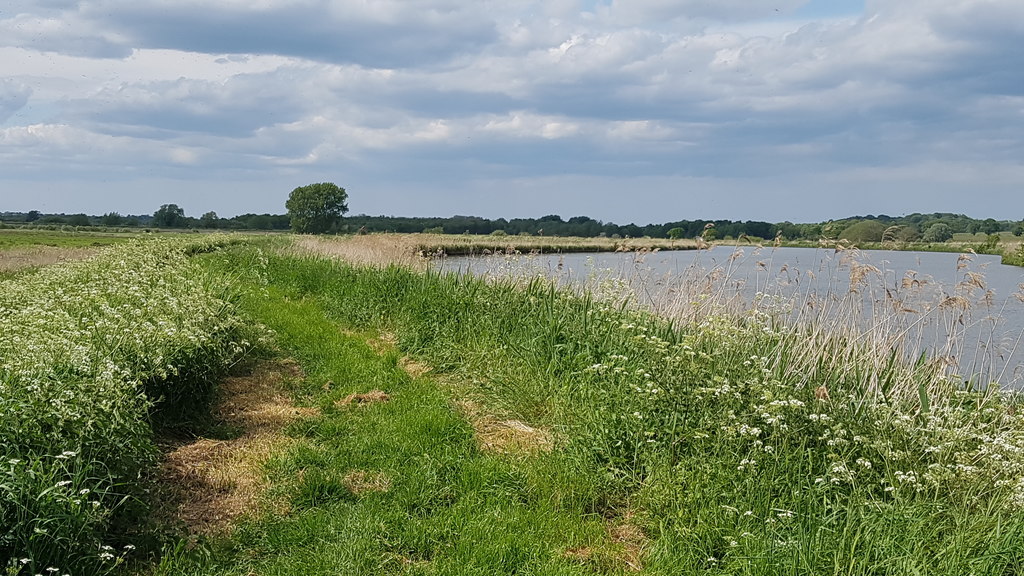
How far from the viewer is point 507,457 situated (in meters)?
5.44

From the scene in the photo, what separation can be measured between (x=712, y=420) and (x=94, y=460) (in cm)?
361

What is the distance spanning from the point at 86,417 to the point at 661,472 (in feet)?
10.8

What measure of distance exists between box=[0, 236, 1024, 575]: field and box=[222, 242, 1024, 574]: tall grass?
0.8 inches

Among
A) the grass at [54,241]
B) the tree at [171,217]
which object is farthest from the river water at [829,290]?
the tree at [171,217]

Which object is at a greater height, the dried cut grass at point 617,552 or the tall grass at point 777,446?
the tall grass at point 777,446

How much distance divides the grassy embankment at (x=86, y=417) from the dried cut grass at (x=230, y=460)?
0.28 m

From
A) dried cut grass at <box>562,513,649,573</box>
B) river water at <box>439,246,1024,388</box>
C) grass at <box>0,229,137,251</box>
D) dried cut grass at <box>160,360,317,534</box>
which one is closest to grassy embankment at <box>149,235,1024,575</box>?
dried cut grass at <box>562,513,649,573</box>

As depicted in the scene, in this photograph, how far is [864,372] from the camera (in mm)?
6156

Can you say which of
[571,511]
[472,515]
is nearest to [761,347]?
[571,511]

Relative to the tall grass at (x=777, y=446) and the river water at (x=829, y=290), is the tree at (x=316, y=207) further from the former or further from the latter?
the tall grass at (x=777, y=446)

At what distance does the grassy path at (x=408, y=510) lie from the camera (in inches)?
156

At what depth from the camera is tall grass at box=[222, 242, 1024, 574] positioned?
140 inches

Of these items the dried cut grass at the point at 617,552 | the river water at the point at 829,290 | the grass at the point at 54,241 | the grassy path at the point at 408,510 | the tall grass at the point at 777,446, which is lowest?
the dried cut grass at the point at 617,552

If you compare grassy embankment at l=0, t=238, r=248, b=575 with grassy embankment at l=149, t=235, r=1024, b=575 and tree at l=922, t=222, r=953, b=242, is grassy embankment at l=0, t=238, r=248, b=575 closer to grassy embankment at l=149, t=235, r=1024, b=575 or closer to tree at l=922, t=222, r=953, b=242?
grassy embankment at l=149, t=235, r=1024, b=575
